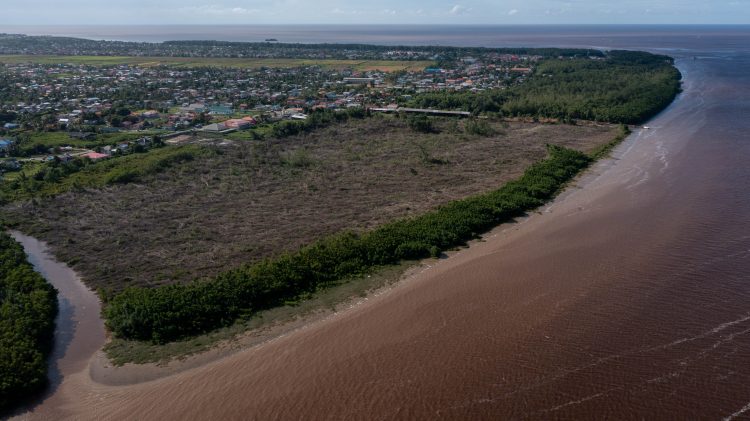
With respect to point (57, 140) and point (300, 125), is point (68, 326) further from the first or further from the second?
point (57, 140)

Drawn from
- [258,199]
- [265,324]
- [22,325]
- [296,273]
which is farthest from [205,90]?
[265,324]

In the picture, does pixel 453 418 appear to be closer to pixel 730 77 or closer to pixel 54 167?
pixel 54 167

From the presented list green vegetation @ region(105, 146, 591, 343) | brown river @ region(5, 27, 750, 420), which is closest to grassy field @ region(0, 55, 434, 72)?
green vegetation @ region(105, 146, 591, 343)

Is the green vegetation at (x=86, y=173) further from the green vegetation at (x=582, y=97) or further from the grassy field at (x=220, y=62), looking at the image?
the grassy field at (x=220, y=62)

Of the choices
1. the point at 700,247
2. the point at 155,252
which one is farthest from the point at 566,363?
the point at 155,252

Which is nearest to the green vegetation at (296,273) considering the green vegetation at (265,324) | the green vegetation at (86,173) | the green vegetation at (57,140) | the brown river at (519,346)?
the green vegetation at (265,324)
